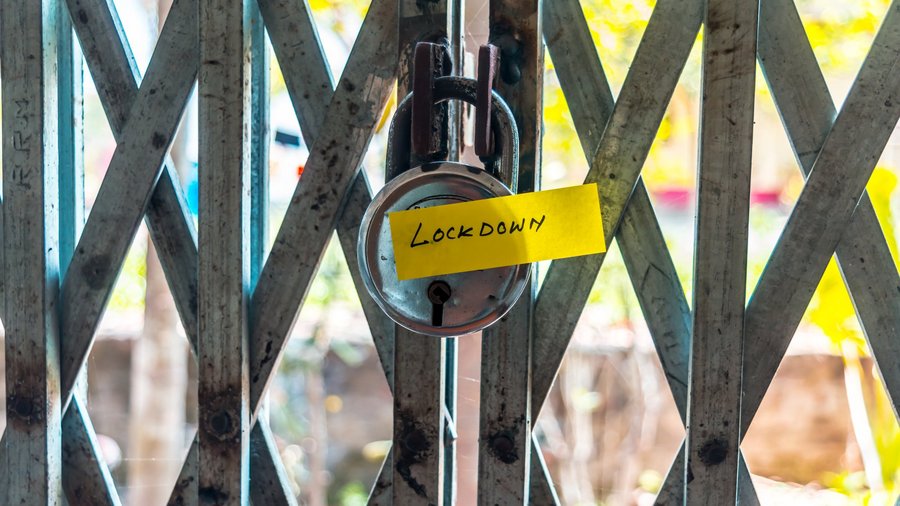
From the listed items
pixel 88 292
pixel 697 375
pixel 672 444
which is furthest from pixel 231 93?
pixel 672 444

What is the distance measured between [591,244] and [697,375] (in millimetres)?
249

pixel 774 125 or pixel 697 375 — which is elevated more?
pixel 774 125

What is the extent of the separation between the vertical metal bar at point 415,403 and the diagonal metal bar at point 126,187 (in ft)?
1.10

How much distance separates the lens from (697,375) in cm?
84

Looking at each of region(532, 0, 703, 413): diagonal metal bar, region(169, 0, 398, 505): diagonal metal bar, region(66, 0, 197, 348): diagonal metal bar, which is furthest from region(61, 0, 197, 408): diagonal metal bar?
region(532, 0, 703, 413): diagonal metal bar

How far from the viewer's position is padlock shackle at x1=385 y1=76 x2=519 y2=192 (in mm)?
739

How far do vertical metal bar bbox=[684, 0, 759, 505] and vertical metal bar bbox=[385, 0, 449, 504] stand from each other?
328 millimetres

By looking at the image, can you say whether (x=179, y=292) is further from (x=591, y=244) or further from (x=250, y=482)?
(x=591, y=244)

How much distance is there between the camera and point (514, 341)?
0.87 metres

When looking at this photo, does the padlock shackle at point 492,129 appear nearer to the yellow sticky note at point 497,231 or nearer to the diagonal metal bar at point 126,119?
the yellow sticky note at point 497,231

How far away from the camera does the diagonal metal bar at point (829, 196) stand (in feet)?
2.64

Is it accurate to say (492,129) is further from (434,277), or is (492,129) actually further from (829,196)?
(829,196)

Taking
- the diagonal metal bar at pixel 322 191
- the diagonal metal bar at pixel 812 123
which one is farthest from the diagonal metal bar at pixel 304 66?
the diagonal metal bar at pixel 812 123

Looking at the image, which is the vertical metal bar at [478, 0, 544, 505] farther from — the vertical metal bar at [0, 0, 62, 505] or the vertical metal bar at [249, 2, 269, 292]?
the vertical metal bar at [0, 0, 62, 505]
